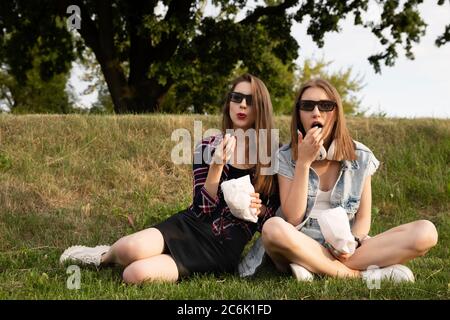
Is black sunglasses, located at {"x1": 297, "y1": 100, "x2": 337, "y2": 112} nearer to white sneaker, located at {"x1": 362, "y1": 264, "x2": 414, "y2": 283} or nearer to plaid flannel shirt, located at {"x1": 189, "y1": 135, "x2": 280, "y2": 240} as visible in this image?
plaid flannel shirt, located at {"x1": 189, "y1": 135, "x2": 280, "y2": 240}

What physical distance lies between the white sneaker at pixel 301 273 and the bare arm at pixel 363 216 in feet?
1.52

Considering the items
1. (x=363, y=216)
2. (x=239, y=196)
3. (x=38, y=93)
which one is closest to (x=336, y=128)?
(x=363, y=216)

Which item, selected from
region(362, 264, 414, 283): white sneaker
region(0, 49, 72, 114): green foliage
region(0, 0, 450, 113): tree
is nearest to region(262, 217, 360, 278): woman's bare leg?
region(362, 264, 414, 283): white sneaker

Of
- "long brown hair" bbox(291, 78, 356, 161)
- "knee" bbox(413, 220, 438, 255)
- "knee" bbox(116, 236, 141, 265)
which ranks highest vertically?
"long brown hair" bbox(291, 78, 356, 161)

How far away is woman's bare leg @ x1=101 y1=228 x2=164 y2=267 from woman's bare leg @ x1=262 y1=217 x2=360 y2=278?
710 millimetres

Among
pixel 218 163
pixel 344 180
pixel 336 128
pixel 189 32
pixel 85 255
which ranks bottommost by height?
pixel 85 255

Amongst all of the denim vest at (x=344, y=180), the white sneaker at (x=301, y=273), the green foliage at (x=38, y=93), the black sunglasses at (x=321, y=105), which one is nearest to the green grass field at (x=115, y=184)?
the white sneaker at (x=301, y=273)

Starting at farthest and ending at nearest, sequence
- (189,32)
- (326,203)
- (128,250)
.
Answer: (189,32) < (326,203) < (128,250)

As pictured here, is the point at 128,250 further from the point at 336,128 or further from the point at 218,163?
the point at 336,128

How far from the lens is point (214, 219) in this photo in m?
4.05

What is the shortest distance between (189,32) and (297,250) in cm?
985

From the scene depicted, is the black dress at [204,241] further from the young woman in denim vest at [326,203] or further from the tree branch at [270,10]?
the tree branch at [270,10]

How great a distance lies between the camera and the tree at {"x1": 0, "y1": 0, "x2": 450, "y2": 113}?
1349 centimetres

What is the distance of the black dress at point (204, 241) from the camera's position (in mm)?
3965
